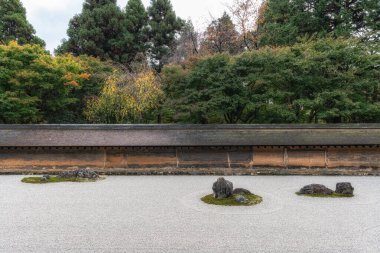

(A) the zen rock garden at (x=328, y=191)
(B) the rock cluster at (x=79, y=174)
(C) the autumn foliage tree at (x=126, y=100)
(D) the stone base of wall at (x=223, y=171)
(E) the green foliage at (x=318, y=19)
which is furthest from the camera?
(E) the green foliage at (x=318, y=19)

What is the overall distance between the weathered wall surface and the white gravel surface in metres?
2.83

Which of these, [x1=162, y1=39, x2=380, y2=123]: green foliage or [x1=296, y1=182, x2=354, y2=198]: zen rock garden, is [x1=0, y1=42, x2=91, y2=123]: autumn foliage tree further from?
[x1=296, y1=182, x2=354, y2=198]: zen rock garden

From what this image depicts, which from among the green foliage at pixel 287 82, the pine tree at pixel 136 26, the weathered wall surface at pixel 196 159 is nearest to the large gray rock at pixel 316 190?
the weathered wall surface at pixel 196 159

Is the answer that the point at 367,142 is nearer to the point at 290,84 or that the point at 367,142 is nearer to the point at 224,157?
the point at 290,84

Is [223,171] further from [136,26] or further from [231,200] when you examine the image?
[136,26]

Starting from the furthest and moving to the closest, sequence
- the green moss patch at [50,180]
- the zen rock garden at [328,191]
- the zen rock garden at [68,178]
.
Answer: the zen rock garden at [68,178] → the green moss patch at [50,180] → the zen rock garden at [328,191]

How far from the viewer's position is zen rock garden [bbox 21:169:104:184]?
1179 centimetres

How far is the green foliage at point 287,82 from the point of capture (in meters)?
15.9

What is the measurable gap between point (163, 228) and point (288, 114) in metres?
11.2

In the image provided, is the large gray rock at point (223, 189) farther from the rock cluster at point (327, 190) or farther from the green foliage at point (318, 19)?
the green foliage at point (318, 19)

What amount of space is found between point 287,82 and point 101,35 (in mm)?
18591

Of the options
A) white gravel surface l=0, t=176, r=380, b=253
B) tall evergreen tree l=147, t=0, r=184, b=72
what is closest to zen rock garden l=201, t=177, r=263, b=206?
white gravel surface l=0, t=176, r=380, b=253

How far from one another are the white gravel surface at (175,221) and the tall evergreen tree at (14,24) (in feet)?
60.1

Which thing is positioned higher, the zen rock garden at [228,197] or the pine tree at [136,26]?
the pine tree at [136,26]
